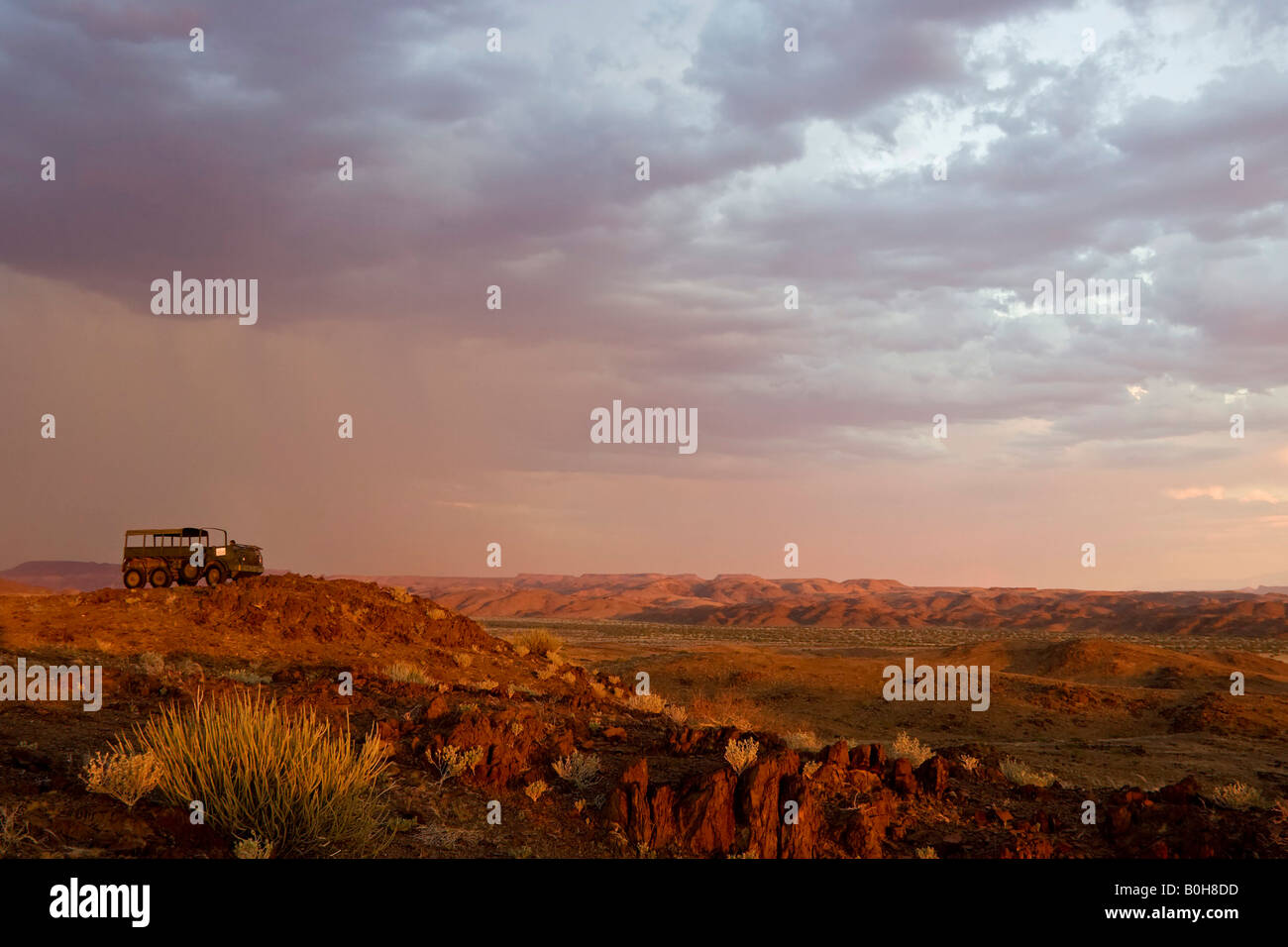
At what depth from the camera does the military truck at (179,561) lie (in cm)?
2784

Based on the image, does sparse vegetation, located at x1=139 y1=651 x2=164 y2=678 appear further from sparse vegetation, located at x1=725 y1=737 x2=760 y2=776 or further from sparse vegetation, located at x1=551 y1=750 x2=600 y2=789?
sparse vegetation, located at x1=725 y1=737 x2=760 y2=776

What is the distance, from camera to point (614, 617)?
127 meters

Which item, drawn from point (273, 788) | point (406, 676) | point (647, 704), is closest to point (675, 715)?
point (647, 704)

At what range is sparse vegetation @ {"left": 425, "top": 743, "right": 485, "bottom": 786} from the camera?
10.0 meters

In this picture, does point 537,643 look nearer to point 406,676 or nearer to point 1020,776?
point 406,676

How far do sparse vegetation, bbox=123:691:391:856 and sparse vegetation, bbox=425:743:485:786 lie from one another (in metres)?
1.68

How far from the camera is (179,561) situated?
28000 millimetres

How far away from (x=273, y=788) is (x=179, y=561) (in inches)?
927

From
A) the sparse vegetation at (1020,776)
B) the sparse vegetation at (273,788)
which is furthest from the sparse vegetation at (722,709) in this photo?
the sparse vegetation at (273,788)

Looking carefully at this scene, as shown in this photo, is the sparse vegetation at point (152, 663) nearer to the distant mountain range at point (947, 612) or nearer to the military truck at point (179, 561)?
the military truck at point (179, 561)

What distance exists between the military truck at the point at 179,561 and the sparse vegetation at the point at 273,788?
21.6 m
